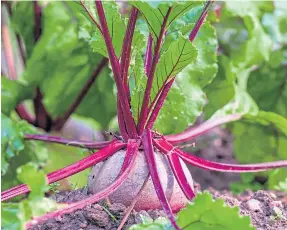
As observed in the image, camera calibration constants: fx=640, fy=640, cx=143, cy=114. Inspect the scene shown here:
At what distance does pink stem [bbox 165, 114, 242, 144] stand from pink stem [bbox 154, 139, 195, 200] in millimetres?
77

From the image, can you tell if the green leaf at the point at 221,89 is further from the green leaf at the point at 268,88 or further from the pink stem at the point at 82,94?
the pink stem at the point at 82,94

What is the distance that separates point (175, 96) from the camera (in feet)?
4.84

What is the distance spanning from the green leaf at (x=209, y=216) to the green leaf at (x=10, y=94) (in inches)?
44.4

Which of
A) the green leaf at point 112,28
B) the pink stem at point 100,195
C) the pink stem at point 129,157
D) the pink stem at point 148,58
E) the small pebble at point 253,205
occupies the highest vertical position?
the green leaf at point 112,28

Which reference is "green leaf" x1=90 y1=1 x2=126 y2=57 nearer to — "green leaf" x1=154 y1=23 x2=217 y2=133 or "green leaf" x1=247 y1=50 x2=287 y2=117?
"green leaf" x1=154 y1=23 x2=217 y2=133

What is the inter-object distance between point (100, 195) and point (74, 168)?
0.12 metres

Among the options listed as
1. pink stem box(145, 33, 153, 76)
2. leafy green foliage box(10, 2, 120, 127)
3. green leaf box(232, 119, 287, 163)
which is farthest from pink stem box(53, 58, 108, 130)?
pink stem box(145, 33, 153, 76)

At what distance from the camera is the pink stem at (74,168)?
1.04 m

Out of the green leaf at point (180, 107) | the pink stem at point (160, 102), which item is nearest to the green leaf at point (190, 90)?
the green leaf at point (180, 107)

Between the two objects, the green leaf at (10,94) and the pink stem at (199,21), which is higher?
the green leaf at (10,94)

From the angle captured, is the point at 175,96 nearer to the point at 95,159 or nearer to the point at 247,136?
the point at 95,159

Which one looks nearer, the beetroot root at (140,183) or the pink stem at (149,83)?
the pink stem at (149,83)

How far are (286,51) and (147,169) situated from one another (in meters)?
1.32

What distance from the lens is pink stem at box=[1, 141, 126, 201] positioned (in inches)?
41.0
